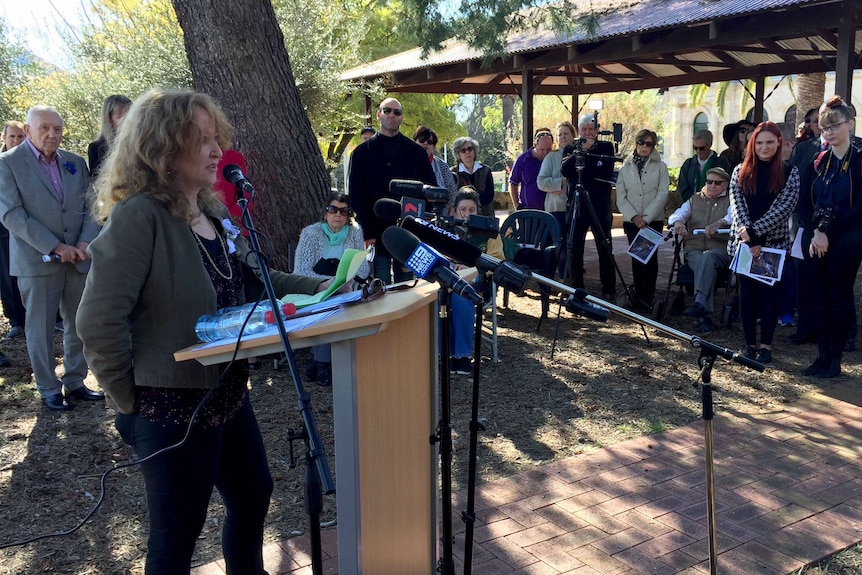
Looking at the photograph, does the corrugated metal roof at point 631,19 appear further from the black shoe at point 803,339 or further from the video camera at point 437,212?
the video camera at point 437,212

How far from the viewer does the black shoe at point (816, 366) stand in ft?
19.9

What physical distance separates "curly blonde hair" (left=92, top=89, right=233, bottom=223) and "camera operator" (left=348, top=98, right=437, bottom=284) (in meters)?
4.53

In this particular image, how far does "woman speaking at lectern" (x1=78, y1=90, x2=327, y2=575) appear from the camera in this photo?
84.0 inches

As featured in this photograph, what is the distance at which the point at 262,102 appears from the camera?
6.67m

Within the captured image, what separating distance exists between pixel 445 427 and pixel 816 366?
15.5 feet

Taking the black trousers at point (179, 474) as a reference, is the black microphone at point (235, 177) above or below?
above

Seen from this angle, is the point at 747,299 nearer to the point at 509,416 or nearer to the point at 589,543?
the point at 509,416

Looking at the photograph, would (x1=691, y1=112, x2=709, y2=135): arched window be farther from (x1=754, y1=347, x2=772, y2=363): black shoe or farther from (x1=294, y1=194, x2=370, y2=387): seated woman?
Answer: (x1=294, y1=194, x2=370, y2=387): seated woman

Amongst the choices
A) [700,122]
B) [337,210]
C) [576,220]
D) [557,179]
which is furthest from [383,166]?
[700,122]

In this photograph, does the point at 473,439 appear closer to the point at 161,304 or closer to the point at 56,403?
the point at 161,304

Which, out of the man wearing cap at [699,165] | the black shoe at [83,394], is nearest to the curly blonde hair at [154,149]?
the black shoe at [83,394]

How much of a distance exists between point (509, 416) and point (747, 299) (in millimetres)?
2532

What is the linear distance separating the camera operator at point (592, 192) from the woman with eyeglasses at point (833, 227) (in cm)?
256

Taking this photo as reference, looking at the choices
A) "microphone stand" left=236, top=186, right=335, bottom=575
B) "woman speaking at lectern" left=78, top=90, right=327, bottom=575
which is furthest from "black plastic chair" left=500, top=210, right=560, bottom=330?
"microphone stand" left=236, top=186, right=335, bottom=575
